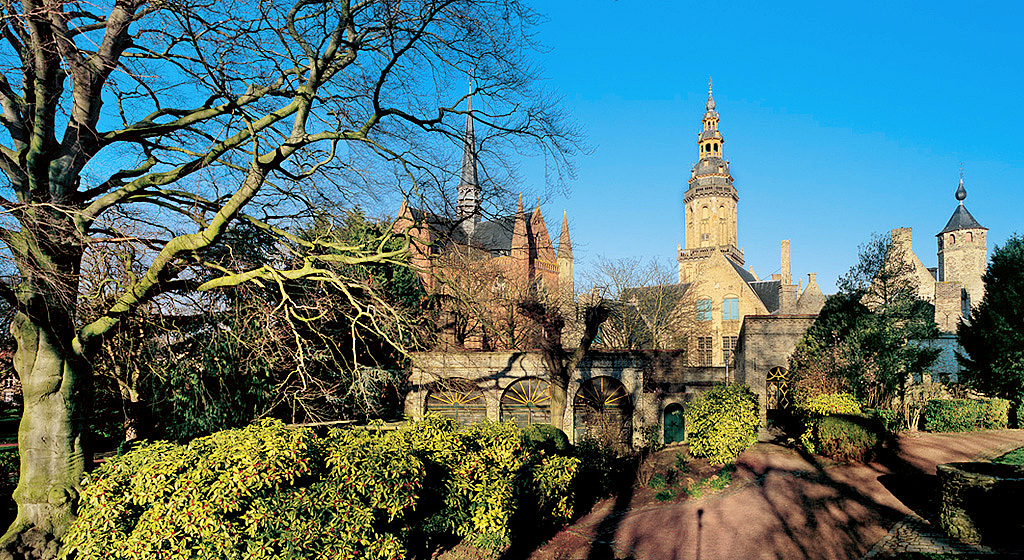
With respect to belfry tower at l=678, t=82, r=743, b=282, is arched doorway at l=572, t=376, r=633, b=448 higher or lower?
lower

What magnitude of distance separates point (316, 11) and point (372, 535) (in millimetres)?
6550

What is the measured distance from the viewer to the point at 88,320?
765 cm

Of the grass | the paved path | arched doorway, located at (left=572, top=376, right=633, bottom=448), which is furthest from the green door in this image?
the grass

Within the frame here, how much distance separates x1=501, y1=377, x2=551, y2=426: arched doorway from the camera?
873 inches

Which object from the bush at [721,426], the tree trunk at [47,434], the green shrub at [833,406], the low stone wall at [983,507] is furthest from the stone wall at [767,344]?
the tree trunk at [47,434]

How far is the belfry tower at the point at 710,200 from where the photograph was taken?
75250mm

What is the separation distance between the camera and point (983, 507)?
8.19 meters

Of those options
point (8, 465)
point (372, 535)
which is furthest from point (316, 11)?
point (8, 465)

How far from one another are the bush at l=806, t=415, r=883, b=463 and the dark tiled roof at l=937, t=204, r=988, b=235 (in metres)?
58.9

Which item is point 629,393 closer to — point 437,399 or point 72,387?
point 437,399

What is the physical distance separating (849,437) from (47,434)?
13975 millimetres

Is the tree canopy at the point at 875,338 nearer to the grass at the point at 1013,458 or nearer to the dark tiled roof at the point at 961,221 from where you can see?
Result: the grass at the point at 1013,458

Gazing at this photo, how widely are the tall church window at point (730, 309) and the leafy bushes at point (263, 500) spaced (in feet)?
137

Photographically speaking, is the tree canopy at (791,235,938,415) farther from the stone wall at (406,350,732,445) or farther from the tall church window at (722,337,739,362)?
the tall church window at (722,337,739,362)
